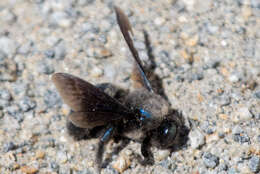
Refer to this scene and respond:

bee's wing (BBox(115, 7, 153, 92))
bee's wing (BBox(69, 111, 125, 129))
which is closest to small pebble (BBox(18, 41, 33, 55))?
bee's wing (BBox(115, 7, 153, 92))

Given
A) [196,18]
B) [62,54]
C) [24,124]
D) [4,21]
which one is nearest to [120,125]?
[24,124]

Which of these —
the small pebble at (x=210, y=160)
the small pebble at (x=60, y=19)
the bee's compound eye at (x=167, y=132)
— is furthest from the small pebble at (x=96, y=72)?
the small pebble at (x=210, y=160)

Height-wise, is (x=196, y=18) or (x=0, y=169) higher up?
(x=196, y=18)

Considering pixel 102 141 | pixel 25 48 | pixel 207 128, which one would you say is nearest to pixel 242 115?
pixel 207 128

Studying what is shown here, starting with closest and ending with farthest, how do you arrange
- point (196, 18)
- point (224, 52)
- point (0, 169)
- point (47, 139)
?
point (0, 169), point (47, 139), point (224, 52), point (196, 18)

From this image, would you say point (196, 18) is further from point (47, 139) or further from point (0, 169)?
point (0, 169)

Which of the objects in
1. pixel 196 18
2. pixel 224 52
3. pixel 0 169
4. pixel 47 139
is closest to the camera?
pixel 0 169

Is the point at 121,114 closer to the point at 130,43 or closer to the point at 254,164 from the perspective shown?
the point at 130,43
